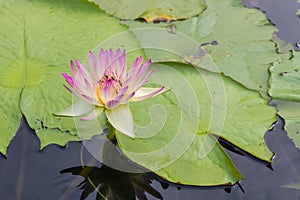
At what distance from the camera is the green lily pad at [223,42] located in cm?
231

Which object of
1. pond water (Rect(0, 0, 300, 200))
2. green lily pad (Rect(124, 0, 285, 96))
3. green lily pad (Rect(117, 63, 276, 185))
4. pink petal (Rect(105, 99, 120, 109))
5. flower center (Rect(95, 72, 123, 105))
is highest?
flower center (Rect(95, 72, 123, 105))

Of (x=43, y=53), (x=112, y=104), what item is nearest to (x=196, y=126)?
(x=112, y=104)

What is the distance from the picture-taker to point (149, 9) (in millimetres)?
2584

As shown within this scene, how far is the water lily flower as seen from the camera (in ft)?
5.36

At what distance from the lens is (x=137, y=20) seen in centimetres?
256

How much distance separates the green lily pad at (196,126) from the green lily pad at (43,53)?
1.05 feet

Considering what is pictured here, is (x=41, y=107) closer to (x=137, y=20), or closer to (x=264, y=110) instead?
(x=137, y=20)

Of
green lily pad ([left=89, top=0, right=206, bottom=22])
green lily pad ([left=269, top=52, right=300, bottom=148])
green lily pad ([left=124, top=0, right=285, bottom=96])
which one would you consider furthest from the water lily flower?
green lily pad ([left=89, top=0, right=206, bottom=22])

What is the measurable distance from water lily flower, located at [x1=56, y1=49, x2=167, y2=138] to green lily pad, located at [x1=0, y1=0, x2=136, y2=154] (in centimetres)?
27

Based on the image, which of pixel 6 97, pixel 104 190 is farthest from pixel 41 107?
pixel 104 190

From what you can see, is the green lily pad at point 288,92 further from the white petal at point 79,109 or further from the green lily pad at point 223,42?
the white petal at point 79,109

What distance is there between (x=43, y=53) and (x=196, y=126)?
2.93 feet

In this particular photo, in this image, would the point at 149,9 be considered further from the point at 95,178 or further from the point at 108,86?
the point at 95,178

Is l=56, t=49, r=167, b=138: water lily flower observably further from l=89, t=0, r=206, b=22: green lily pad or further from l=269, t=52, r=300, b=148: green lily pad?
l=89, t=0, r=206, b=22: green lily pad
